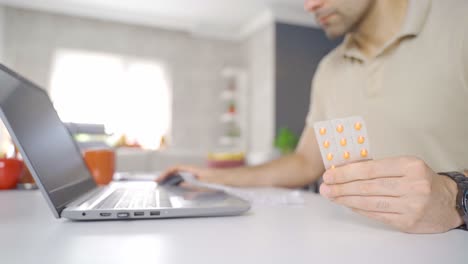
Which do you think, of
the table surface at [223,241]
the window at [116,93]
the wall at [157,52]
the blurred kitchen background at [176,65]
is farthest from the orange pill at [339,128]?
the wall at [157,52]

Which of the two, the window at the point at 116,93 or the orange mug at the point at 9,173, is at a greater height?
the window at the point at 116,93

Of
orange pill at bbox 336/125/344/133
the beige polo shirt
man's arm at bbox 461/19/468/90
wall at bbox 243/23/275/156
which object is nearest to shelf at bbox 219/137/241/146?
wall at bbox 243/23/275/156

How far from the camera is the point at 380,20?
1.03 m

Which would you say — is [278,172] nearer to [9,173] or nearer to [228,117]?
[9,173]

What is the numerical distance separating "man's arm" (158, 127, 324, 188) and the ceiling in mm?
2981

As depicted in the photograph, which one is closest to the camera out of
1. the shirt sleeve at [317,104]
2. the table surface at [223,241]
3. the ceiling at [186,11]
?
the table surface at [223,241]

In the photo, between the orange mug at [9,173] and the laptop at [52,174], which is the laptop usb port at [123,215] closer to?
the laptop at [52,174]

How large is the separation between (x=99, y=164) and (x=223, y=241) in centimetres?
79

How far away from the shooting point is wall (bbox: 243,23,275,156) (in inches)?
157

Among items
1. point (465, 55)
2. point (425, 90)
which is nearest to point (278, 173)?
point (425, 90)

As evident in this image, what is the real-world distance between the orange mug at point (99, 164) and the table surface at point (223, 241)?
530mm

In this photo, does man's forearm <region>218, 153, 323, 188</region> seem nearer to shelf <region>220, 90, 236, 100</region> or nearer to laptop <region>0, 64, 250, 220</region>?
laptop <region>0, 64, 250, 220</region>

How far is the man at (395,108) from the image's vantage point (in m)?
0.42

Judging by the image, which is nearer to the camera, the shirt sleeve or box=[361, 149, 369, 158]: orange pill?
box=[361, 149, 369, 158]: orange pill
